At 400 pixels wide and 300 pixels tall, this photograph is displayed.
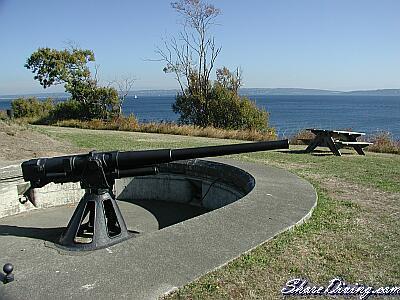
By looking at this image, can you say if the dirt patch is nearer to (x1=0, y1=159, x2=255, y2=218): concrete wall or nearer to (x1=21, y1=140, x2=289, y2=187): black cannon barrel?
(x1=0, y1=159, x2=255, y2=218): concrete wall

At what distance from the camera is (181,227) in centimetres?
475

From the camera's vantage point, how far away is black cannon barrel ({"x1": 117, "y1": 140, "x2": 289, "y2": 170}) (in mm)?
4973

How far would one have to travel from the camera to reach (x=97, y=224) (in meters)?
5.05

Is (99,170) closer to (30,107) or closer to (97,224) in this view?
(97,224)

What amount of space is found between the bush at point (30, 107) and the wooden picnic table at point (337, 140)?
26058mm

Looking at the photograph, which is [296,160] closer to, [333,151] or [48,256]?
[333,151]

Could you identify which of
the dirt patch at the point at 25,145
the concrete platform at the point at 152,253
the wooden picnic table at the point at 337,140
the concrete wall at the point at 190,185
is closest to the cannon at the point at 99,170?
the concrete platform at the point at 152,253

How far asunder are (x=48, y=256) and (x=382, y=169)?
7185 mm

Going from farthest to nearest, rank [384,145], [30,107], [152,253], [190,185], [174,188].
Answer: [30,107] < [384,145] < [174,188] < [190,185] < [152,253]

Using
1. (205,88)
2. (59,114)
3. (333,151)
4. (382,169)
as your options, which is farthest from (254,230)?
(59,114)

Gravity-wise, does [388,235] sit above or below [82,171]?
below

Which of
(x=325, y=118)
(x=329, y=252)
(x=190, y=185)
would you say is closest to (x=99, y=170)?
(x=329, y=252)

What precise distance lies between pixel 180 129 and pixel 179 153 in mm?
15403

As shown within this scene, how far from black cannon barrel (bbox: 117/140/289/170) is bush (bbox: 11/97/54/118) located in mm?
30742
